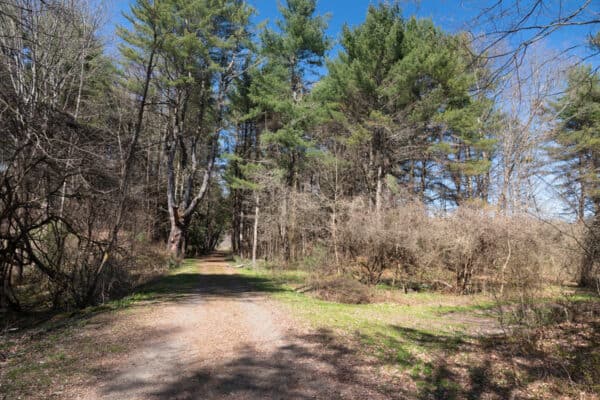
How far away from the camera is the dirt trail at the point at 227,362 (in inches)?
165

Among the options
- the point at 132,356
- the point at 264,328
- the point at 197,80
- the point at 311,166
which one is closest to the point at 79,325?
the point at 132,356

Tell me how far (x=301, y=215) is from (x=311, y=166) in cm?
407

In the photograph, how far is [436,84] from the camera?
18969mm

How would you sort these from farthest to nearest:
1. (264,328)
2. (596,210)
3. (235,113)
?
(235,113) → (596,210) → (264,328)

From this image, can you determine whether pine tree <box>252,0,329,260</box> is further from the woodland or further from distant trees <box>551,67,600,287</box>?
distant trees <box>551,67,600,287</box>

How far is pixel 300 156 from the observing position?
73.9ft

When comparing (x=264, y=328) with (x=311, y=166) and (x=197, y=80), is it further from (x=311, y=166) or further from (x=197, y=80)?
(x=197, y=80)

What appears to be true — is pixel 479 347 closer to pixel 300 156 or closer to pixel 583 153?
pixel 300 156

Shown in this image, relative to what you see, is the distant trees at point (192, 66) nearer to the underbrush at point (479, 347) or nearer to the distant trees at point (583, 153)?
the underbrush at point (479, 347)

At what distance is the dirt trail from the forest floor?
2 cm

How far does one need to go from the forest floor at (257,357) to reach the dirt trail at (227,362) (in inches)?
0.7

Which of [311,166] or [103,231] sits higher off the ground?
[311,166]

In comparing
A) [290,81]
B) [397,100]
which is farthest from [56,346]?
[290,81]

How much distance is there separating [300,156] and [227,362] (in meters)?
18.3
